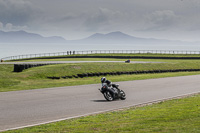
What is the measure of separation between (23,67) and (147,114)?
27.8 meters

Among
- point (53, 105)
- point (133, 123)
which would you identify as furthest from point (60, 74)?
point (133, 123)

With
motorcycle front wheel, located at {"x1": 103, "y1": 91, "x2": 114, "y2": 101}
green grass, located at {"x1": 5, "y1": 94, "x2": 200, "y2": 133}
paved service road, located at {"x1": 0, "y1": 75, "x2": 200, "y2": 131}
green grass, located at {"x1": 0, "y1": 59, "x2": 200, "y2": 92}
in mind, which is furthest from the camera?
green grass, located at {"x1": 0, "y1": 59, "x2": 200, "y2": 92}

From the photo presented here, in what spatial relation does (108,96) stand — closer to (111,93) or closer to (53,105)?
(111,93)

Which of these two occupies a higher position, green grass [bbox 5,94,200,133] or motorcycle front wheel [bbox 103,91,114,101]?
motorcycle front wheel [bbox 103,91,114,101]

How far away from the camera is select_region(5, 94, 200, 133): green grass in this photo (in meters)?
8.53

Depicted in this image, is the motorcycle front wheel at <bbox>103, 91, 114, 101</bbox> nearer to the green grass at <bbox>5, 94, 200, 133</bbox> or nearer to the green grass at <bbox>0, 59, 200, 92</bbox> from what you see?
the green grass at <bbox>5, 94, 200, 133</bbox>

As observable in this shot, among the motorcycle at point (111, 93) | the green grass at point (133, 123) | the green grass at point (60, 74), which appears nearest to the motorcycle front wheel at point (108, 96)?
the motorcycle at point (111, 93)

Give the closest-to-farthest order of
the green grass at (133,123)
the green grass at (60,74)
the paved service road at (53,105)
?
1. the green grass at (133,123)
2. the paved service road at (53,105)
3. the green grass at (60,74)

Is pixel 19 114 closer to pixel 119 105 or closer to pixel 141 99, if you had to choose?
pixel 119 105

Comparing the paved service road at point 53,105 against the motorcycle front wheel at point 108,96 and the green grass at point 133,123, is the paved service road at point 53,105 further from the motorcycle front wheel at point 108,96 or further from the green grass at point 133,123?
the green grass at point 133,123

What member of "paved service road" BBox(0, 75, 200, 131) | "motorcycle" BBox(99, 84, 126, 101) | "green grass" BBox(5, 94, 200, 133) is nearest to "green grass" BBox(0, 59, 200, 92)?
"paved service road" BBox(0, 75, 200, 131)

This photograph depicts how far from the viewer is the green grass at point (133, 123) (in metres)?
8.53

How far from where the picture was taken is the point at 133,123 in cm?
944

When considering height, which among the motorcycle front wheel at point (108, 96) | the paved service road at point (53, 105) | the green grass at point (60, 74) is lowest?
the paved service road at point (53, 105)
